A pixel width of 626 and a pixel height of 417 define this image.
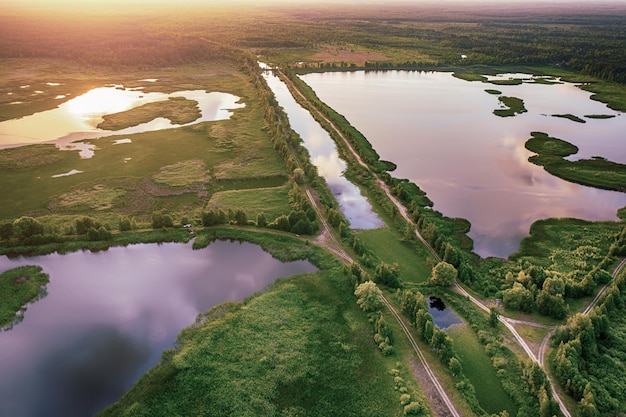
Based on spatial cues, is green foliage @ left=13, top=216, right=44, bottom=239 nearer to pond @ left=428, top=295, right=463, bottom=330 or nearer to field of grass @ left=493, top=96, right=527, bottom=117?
pond @ left=428, top=295, right=463, bottom=330

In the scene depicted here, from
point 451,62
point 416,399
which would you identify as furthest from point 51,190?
point 451,62

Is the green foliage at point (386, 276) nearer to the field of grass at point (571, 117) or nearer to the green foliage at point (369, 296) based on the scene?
the green foliage at point (369, 296)

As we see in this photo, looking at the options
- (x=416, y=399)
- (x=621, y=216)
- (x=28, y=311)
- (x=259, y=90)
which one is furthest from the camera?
(x=259, y=90)

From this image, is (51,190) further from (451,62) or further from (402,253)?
(451,62)

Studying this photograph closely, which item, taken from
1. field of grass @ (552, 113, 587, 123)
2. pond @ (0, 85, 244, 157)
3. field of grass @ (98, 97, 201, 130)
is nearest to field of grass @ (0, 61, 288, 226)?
field of grass @ (98, 97, 201, 130)

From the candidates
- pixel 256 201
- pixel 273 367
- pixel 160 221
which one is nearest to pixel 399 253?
pixel 273 367

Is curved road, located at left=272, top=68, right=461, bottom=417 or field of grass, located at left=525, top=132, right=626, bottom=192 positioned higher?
field of grass, located at left=525, top=132, right=626, bottom=192

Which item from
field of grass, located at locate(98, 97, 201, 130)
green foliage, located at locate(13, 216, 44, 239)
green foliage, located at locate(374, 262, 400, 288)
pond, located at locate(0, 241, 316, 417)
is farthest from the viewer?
field of grass, located at locate(98, 97, 201, 130)

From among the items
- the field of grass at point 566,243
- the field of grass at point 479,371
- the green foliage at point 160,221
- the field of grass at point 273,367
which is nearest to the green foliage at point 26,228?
the green foliage at point 160,221
